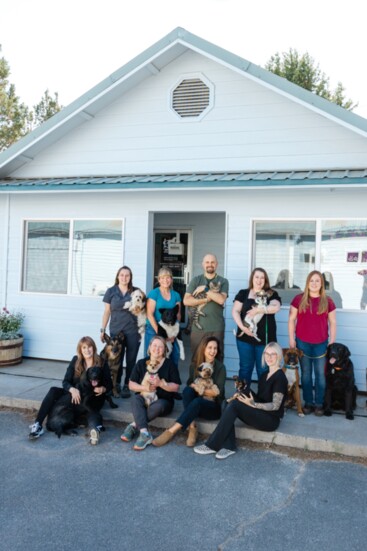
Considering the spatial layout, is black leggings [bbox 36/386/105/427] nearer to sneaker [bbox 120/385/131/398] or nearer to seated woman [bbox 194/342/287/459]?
sneaker [bbox 120/385/131/398]

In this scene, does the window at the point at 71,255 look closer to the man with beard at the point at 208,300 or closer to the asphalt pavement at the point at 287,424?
the asphalt pavement at the point at 287,424

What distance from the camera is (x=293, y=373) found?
16.8ft

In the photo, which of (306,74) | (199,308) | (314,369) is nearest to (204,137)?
(199,308)

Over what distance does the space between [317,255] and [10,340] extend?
4.66m

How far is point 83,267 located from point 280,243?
10.3ft

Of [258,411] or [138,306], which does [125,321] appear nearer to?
[138,306]

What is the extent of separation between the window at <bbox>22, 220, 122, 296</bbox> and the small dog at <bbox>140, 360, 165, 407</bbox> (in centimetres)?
288

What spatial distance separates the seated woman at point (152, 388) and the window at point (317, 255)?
241 centimetres

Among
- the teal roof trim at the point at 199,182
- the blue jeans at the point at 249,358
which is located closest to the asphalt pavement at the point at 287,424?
the blue jeans at the point at 249,358

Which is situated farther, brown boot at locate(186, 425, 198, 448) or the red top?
the red top

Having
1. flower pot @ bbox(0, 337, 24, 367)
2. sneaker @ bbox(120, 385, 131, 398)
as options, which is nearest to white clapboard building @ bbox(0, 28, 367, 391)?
flower pot @ bbox(0, 337, 24, 367)

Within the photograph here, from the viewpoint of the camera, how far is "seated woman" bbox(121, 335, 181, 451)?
4770 mm

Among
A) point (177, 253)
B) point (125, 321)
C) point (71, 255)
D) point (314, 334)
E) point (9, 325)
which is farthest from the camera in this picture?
point (177, 253)

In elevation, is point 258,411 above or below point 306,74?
below
